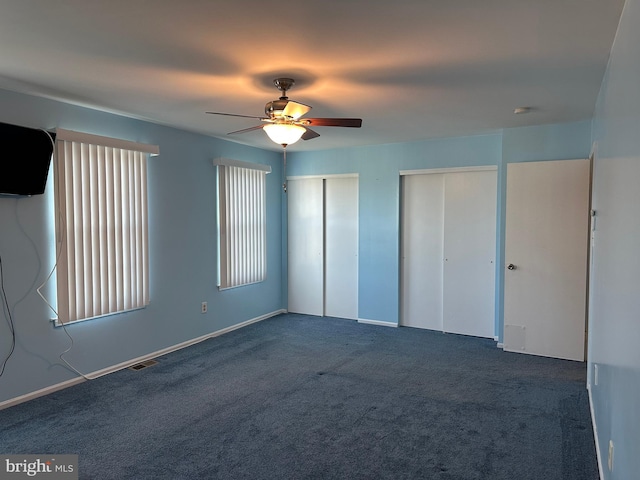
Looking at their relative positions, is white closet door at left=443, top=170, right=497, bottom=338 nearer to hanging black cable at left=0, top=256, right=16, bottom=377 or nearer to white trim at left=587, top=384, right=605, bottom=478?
white trim at left=587, top=384, right=605, bottom=478

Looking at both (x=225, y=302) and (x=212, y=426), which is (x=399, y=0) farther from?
(x=225, y=302)

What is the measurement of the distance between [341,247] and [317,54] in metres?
3.81

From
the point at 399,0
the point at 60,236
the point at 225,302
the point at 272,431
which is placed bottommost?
the point at 272,431

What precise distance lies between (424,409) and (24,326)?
3.14 meters

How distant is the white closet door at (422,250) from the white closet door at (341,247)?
0.72 metres

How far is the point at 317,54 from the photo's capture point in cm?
250

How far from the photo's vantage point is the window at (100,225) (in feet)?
11.6

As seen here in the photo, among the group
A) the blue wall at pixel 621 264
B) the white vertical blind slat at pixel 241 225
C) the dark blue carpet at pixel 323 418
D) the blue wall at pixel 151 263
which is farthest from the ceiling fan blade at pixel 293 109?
the white vertical blind slat at pixel 241 225

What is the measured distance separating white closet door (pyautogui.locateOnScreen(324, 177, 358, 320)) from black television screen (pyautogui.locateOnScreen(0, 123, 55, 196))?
11.8ft

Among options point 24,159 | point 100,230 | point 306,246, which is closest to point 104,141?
point 24,159

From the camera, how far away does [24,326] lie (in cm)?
334

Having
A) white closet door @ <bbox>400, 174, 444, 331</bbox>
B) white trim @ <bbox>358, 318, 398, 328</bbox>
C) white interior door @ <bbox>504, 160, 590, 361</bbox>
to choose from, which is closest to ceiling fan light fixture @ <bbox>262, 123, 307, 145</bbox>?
white interior door @ <bbox>504, 160, 590, 361</bbox>

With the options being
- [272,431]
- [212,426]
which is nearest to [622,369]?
[272,431]

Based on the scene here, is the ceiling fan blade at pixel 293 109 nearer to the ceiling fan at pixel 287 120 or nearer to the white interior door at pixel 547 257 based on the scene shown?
the ceiling fan at pixel 287 120
